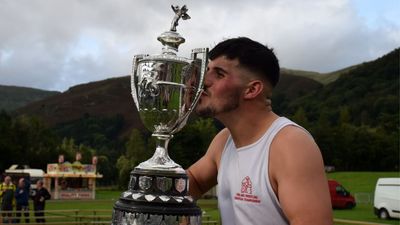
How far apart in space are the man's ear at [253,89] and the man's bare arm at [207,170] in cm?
36

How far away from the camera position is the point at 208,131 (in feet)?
195

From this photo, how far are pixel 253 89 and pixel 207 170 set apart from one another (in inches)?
21.3

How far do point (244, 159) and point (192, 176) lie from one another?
47 centimetres

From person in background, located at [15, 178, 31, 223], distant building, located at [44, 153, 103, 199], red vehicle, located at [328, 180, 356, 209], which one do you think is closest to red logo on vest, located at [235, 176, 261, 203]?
person in background, located at [15, 178, 31, 223]

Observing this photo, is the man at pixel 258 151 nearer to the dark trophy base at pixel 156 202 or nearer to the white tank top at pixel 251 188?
the white tank top at pixel 251 188

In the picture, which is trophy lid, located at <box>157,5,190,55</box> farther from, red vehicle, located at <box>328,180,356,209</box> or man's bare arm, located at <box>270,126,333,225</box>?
red vehicle, located at <box>328,180,356,209</box>

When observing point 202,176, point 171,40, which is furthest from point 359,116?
point 171,40

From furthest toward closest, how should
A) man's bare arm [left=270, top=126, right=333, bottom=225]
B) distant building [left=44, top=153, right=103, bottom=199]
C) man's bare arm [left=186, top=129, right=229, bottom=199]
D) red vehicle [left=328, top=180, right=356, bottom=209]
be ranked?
1. distant building [left=44, top=153, right=103, bottom=199]
2. red vehicle [left=328, top=180, right=356, bottom=209]
3. man's bare arm [left=186, top=129, right=229, bottom=199]
4. man's bare arm [left=270, top=126, right=333, bottom=225]

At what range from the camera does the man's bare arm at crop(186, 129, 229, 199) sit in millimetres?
2256

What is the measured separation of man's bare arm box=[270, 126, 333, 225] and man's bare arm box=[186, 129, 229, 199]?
0.51 metres

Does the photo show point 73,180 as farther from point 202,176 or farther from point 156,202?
point 156,202

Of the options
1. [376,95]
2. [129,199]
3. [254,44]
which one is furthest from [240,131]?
[376,95]

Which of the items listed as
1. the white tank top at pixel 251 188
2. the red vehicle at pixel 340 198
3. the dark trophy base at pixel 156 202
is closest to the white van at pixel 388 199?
the red vehicle at pixel 340 198

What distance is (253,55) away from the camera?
1903 millimetres
